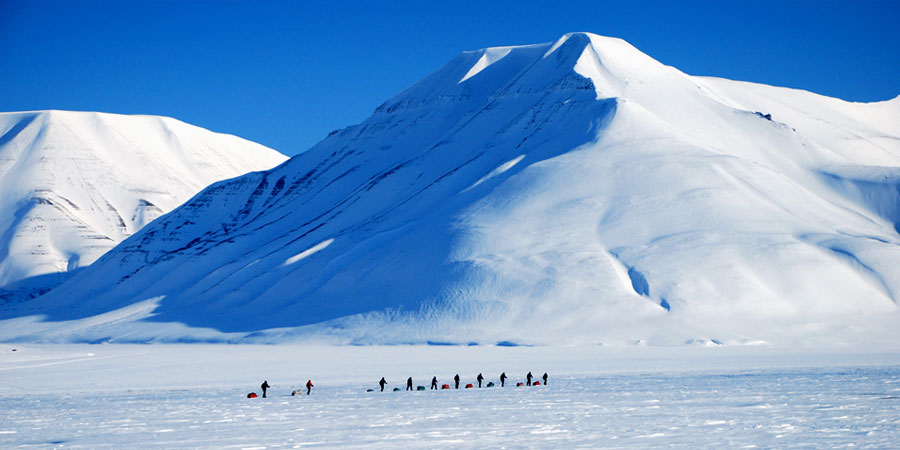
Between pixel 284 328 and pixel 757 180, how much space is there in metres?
64.6

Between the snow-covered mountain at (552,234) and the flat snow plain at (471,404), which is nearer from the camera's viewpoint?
the flat snow plain at (471,404)

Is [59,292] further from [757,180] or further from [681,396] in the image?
[681,396]

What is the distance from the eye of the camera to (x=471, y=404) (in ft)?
151

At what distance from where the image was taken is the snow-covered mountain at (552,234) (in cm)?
10756

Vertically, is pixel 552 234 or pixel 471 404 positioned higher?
pixel 552 234

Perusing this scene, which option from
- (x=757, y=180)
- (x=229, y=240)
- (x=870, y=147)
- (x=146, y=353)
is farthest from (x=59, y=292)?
(x=870, y=147)

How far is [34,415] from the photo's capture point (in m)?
43.6

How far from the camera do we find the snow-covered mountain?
108 metres

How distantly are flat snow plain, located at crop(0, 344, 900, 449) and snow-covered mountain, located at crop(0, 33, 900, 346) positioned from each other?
1009 inches

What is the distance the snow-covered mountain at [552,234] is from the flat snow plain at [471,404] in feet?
84.1

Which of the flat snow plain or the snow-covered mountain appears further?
the snow-covered mountain

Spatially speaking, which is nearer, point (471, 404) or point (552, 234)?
point (471, 404)

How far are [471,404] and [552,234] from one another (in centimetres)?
7960

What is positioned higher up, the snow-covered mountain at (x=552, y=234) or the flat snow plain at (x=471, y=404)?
the snow-covered mountain at (x=552, y=234)
